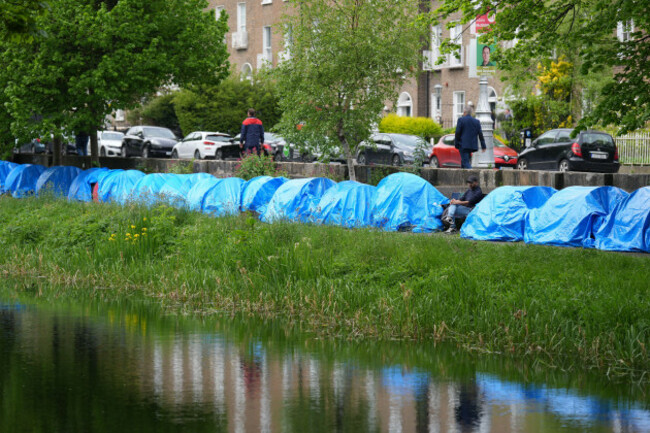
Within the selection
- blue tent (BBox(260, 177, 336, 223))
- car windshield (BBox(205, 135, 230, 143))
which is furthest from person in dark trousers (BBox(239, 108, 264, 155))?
car windshield (BBox(205, 135, 230, 143))

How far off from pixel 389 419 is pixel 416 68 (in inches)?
662

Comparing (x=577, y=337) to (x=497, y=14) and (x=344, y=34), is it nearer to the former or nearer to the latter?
(x=497, y=14)

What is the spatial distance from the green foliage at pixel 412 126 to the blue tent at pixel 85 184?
20383 millimetres

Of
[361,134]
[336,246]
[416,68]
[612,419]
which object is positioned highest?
[416,68]

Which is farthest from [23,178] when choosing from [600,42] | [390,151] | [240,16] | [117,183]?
[240,16]

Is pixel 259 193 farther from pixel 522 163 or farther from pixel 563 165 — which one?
pixel 522 163

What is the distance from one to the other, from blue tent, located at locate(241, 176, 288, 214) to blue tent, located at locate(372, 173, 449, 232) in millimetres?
3038

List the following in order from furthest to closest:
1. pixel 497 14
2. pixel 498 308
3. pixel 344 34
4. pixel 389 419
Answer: pixel 344 34, pixel 497 14, pixel 498 308, pixel 389 419

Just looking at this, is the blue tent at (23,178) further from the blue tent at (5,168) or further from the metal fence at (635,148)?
the metal fence at (635,148)

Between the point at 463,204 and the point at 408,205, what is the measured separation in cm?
110

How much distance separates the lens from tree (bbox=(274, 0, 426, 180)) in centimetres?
2405

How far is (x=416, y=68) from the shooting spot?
24.9 metres

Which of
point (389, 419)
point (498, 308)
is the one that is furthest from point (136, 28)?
point (389, 419)

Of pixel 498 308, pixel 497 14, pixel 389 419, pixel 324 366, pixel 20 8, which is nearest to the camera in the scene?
pixel 389 419
